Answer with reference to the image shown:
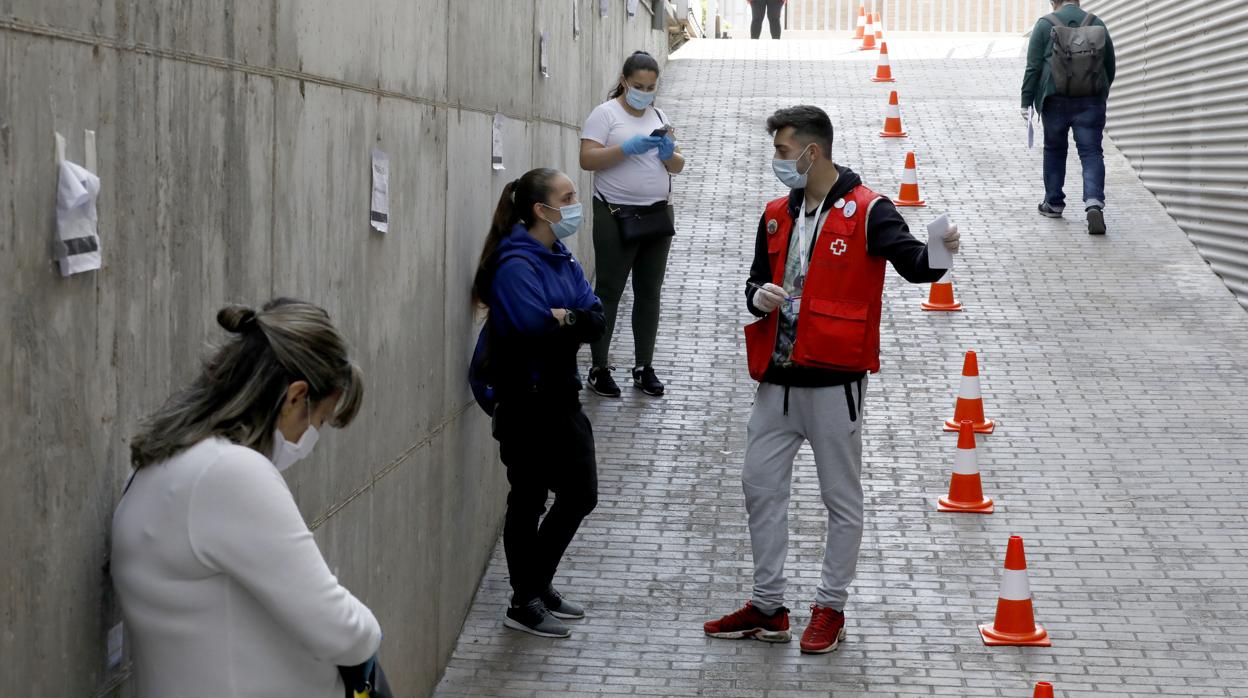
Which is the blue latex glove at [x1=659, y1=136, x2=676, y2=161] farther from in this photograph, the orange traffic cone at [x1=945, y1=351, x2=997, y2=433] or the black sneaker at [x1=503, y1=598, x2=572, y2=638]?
the black sneaker at [x1=503, y1=598, x2=572, y2=638]

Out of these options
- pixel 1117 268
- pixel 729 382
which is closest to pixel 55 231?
pixel 729 382

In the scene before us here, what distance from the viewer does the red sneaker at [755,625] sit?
5797 millimetres

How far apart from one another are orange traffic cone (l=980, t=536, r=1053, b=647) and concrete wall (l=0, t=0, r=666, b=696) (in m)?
2.15

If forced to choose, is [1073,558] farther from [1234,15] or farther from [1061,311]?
[1234,15]

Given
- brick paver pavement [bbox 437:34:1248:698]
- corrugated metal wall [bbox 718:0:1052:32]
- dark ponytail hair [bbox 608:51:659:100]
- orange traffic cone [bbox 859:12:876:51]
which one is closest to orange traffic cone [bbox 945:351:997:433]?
brick paver pavement [bbox 437:34:1248:698]

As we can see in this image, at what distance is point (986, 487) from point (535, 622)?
8.76 feet

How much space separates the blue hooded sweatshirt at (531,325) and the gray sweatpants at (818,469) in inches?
29.8

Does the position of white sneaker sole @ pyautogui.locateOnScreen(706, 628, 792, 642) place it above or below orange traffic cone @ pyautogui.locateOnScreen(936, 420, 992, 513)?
below

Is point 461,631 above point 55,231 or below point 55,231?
below

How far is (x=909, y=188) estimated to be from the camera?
12250mm

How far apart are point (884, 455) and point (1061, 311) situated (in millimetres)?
2811

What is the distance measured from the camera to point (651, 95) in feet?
26.2

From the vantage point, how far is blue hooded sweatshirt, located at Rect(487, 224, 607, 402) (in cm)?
547

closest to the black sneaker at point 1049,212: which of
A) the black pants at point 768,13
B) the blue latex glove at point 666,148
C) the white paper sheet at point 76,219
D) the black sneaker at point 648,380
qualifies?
the black sneaker at point 648,380
